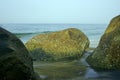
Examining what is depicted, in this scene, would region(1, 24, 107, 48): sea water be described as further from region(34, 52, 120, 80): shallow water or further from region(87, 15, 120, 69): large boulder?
region(34, 52, 120, 80): shallow water

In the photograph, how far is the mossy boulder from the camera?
13570 mm

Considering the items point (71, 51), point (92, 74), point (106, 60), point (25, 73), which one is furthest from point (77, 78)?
point (71, 51)

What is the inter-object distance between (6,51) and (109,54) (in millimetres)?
5356

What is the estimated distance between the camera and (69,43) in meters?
14.2

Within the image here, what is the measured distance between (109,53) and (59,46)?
13.5ft

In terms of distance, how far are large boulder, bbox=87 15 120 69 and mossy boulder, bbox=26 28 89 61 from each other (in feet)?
7.92

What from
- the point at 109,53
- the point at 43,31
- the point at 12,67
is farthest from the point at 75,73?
the point at 43,31

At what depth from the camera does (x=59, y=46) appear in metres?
13.9

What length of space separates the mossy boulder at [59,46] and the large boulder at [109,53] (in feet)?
7.92

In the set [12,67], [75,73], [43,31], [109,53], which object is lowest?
[43,31]

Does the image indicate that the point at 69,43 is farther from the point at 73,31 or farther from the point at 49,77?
the point at 49,77

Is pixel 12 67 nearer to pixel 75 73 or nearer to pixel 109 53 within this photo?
pixel 75 73

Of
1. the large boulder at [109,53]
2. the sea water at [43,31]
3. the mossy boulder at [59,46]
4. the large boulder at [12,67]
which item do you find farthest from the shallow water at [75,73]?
the sea water at [43,31]

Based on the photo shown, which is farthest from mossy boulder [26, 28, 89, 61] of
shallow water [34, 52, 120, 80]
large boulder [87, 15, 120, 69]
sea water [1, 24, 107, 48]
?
sea water [1, 24, 107, 48]
